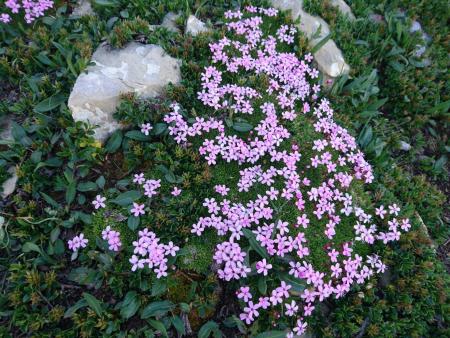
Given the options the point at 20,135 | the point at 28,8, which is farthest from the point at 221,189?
the point at 28,8

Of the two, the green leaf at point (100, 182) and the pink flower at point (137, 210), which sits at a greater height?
the pink flower at point (137, 210)

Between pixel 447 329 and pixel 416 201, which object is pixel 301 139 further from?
pixel 447 329

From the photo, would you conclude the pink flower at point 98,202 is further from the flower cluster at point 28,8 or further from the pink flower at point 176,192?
the flower cluster at point 28,8

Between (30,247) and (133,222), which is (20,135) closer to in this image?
(30,247)

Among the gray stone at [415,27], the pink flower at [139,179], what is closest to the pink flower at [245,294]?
the pink flower at [139,179]

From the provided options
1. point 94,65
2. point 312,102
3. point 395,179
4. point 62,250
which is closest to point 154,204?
point 62,250
